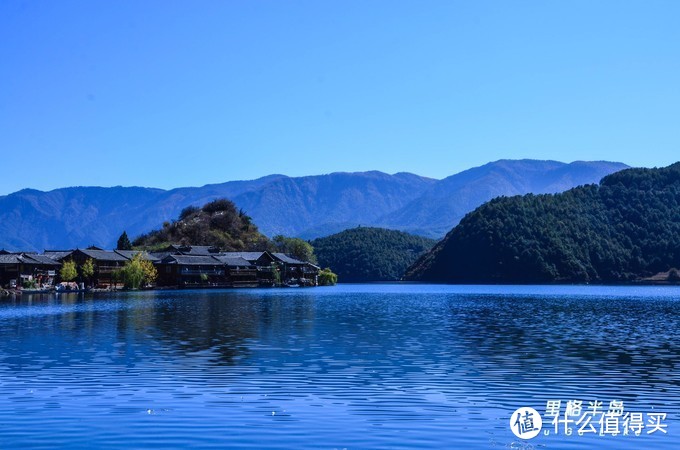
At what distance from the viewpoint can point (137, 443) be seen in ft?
63.9

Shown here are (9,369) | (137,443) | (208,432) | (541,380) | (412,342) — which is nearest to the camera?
(137,443)

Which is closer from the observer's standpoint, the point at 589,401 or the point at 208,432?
the point at 208,432

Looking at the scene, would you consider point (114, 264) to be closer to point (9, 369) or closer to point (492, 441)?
point (9, 369)

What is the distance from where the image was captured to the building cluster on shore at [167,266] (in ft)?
464

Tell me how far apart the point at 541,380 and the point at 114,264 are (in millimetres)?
139760

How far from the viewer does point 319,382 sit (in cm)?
2912

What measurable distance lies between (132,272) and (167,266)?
2014 centimetres

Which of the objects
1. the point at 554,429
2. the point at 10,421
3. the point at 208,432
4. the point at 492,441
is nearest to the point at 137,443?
the point at 208,432

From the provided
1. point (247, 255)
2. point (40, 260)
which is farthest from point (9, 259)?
point (247, 255)

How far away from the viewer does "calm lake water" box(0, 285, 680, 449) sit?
2042 centimetres

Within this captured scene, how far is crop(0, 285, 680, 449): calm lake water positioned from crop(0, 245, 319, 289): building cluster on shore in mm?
92323

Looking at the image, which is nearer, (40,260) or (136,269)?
(40,260)

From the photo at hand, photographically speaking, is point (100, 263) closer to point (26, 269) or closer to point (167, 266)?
point (26, 269)

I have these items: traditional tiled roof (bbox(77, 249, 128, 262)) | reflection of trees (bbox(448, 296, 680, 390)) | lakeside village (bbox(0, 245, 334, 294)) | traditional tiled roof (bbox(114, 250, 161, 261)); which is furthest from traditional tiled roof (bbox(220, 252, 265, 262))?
reflection of trees (bbox(448, 296, 680, 390))
